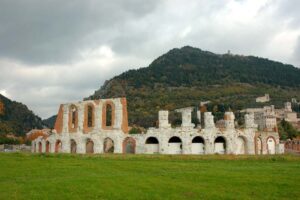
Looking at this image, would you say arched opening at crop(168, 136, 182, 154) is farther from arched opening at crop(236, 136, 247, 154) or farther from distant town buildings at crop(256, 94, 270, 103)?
distant town buildings at crop(256, 94, 270, 103)

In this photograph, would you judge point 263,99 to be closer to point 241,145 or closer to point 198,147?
point 241,145

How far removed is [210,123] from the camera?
4356cm

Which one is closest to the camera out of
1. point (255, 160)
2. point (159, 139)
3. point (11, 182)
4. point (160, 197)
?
point (160, 197)

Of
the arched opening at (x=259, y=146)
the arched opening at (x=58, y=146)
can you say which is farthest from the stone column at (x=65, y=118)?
the arched opening at (x=259, y=146)

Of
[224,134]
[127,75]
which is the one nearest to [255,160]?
[224,134]

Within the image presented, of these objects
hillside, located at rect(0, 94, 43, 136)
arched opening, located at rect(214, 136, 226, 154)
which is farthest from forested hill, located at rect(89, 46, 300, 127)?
arched opening, located at rect(214, 136, 226, 154)

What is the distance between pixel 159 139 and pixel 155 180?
24.2 meters

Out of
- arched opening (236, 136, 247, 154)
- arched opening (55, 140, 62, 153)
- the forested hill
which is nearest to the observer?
arched opening (236, 136, 247, 154)

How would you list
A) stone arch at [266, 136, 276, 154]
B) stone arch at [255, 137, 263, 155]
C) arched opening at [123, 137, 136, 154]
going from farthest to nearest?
1. stone arch at [266, 136, 276, 154]
2. stone arch at [255, 137, 263, 155]
3. arched opening at [123, 137, 136, 154]

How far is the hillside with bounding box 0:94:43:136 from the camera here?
108m

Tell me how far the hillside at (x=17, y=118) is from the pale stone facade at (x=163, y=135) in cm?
6110

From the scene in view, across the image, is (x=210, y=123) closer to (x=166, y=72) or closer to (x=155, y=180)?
(x=155, y=180)

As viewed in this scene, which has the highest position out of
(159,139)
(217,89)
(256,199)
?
(217,89)

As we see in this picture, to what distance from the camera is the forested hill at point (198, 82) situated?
11306 cm
